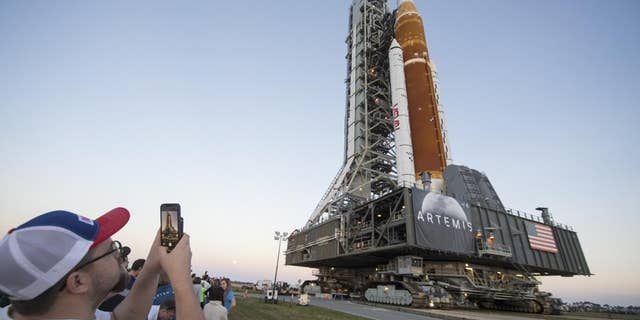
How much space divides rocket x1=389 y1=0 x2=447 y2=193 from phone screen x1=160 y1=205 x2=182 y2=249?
107ft

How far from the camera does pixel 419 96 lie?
3825 centimetres

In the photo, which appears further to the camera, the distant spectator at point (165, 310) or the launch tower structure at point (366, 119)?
the launch tower structure at point (366, 119)

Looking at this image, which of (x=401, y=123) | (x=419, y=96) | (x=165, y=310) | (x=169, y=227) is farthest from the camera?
(x=419, y=96)

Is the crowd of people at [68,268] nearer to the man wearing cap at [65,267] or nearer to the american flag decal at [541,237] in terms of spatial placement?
the man wearing cap at [65,267]

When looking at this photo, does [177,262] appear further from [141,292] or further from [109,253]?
[141,292]

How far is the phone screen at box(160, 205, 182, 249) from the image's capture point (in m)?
1.76

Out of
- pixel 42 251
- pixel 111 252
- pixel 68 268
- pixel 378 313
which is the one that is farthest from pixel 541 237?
pixel 42 251

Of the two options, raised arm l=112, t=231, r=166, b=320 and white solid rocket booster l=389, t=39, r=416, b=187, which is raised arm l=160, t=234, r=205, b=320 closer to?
raised arm l=112, t=231, r=166, b=320

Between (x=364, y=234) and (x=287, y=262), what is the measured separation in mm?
21276

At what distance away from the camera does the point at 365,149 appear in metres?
43.6

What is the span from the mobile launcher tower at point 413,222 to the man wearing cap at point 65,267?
91.2 feet

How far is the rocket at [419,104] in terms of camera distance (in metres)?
34.8

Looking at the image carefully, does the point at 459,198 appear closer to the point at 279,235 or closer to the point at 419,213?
the point at 419,213

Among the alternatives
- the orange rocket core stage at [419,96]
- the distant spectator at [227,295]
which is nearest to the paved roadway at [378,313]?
the distant spectator at [227,295]
